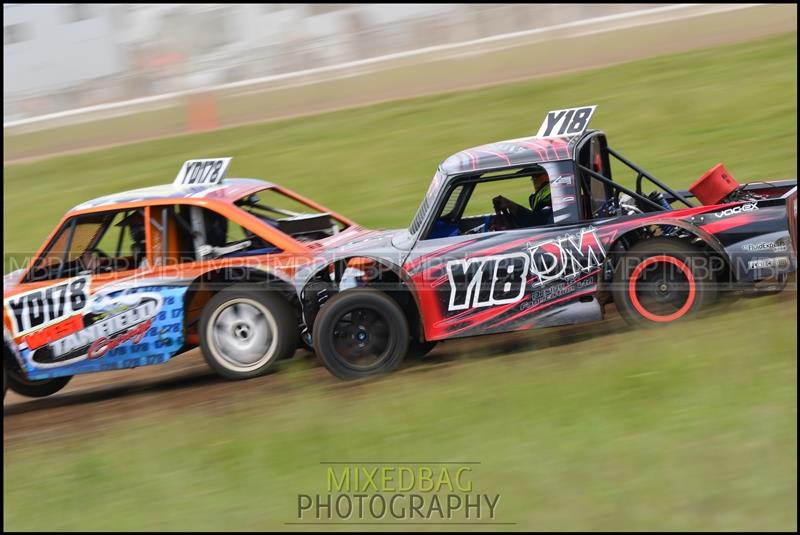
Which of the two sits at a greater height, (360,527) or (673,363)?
(673,363)

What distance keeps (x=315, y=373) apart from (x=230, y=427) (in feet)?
4.79

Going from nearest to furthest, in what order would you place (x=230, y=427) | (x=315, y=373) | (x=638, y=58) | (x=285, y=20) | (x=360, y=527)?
1. (x=360, y=527)
2. (x=230, y=427)
3. (x=315, y=373)
4. (x=638, y=58)
5. (x=285, y=20)

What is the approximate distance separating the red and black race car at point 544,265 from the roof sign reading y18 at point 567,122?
0.02 meters

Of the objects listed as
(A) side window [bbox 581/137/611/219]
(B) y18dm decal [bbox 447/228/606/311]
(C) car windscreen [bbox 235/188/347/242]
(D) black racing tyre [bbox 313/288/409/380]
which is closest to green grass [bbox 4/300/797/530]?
(D) black racing tyre [bbox 313/288/409/380]

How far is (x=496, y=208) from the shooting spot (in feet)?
27.1

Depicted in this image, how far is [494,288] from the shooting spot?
25.1 ft

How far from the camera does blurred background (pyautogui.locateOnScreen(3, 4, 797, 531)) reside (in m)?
5.43

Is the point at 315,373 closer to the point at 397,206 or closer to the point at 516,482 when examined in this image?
the point at 516,482

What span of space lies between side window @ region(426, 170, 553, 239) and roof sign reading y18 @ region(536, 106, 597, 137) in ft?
1.41

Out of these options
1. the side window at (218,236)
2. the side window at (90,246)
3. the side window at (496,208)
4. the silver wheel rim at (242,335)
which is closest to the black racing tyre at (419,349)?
the side window at (496,208)

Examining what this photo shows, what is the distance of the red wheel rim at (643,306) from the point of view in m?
7.47

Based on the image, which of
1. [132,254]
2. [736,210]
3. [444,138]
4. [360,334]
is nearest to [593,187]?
[736,210]

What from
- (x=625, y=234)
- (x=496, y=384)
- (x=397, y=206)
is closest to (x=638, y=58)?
(x=397, y=206)

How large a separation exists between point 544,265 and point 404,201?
263 inches
